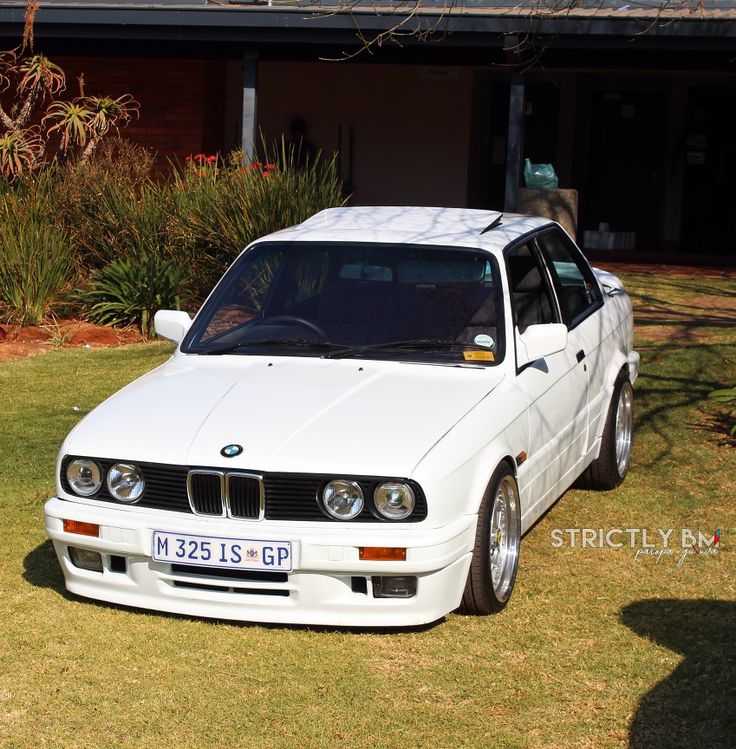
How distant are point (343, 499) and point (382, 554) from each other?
256 mm

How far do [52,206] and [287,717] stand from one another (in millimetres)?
9470

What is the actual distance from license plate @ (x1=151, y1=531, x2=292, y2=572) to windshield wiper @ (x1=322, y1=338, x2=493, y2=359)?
1287 mm

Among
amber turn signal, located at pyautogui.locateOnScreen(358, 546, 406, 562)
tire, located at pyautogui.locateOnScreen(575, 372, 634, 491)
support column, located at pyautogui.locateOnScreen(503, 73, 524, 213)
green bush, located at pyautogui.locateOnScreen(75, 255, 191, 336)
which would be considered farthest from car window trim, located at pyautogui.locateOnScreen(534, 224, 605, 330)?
support column, located at pyautogui.locateOnScreen(503, 73, 524, 213)

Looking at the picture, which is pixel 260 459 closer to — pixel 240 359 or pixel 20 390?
pixel 240 359

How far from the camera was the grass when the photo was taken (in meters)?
4.31

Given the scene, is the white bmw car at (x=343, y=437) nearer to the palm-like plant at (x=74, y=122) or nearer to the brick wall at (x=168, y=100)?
the palm-like plant at (x=74, y=122)

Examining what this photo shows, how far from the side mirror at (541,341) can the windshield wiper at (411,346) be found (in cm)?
17

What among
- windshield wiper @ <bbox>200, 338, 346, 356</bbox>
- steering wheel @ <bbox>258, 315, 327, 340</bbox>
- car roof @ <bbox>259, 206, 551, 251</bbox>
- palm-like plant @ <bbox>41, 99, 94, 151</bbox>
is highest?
palm-like plant @ <bbox>41, 99, 94, 151</bbox>

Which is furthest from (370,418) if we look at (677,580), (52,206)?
(52,206)

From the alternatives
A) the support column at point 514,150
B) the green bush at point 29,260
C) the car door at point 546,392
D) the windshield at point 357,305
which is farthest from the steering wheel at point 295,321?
the support column at point 514,150

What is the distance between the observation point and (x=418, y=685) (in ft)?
15.3

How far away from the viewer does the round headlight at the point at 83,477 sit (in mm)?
5145

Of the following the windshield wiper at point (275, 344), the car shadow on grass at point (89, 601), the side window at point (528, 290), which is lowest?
the car shadow on grass at point (89, 601)

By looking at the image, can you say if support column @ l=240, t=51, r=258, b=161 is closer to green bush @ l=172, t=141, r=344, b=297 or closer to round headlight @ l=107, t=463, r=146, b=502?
green bush @ l=172, t=141, r=344, b=297
